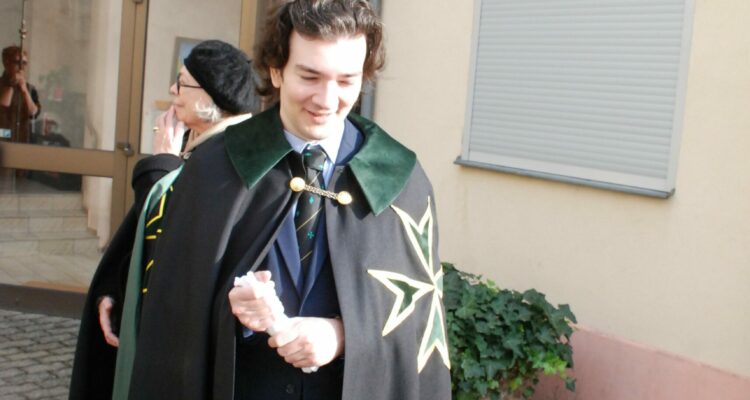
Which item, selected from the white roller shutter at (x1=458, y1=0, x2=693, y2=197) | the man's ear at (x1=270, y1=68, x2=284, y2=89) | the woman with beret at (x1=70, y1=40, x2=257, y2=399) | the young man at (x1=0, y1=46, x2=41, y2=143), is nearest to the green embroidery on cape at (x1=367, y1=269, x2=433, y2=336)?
the man's ear at (x1=270, y1=68, x2=284, y2=89)

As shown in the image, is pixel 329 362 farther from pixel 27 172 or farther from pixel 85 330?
pixel 27 172

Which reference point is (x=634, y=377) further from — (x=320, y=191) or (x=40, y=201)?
(x=40, y=201)

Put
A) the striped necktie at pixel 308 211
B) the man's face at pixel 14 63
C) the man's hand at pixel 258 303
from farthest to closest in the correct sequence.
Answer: the man's face at pixel 14 63
the striped necktie at pixel 308 211
the man's hand at pixel 258 303

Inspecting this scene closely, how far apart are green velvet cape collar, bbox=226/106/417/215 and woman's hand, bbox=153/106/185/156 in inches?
33.4

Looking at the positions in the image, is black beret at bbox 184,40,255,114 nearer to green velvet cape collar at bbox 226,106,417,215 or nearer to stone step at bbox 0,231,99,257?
green velvet cape collar at bbox 226,106,417,215

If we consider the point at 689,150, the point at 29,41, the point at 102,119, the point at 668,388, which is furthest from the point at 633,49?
the point at 29,41

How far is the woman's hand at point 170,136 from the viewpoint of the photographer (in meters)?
3.47

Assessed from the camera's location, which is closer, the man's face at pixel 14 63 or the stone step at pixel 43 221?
the man's face at pixel 14 63

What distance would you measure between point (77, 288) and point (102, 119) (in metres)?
1.23

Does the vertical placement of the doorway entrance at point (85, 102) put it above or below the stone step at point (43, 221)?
above

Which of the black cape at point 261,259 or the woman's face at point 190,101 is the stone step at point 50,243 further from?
the black cape at point 261,259

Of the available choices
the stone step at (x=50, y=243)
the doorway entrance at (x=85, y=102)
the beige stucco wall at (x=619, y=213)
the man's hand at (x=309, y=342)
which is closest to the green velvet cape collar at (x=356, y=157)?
the man's hand at (x=309, y=342)

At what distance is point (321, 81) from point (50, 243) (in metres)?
5.72

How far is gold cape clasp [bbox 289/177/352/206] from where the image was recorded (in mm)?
2496
